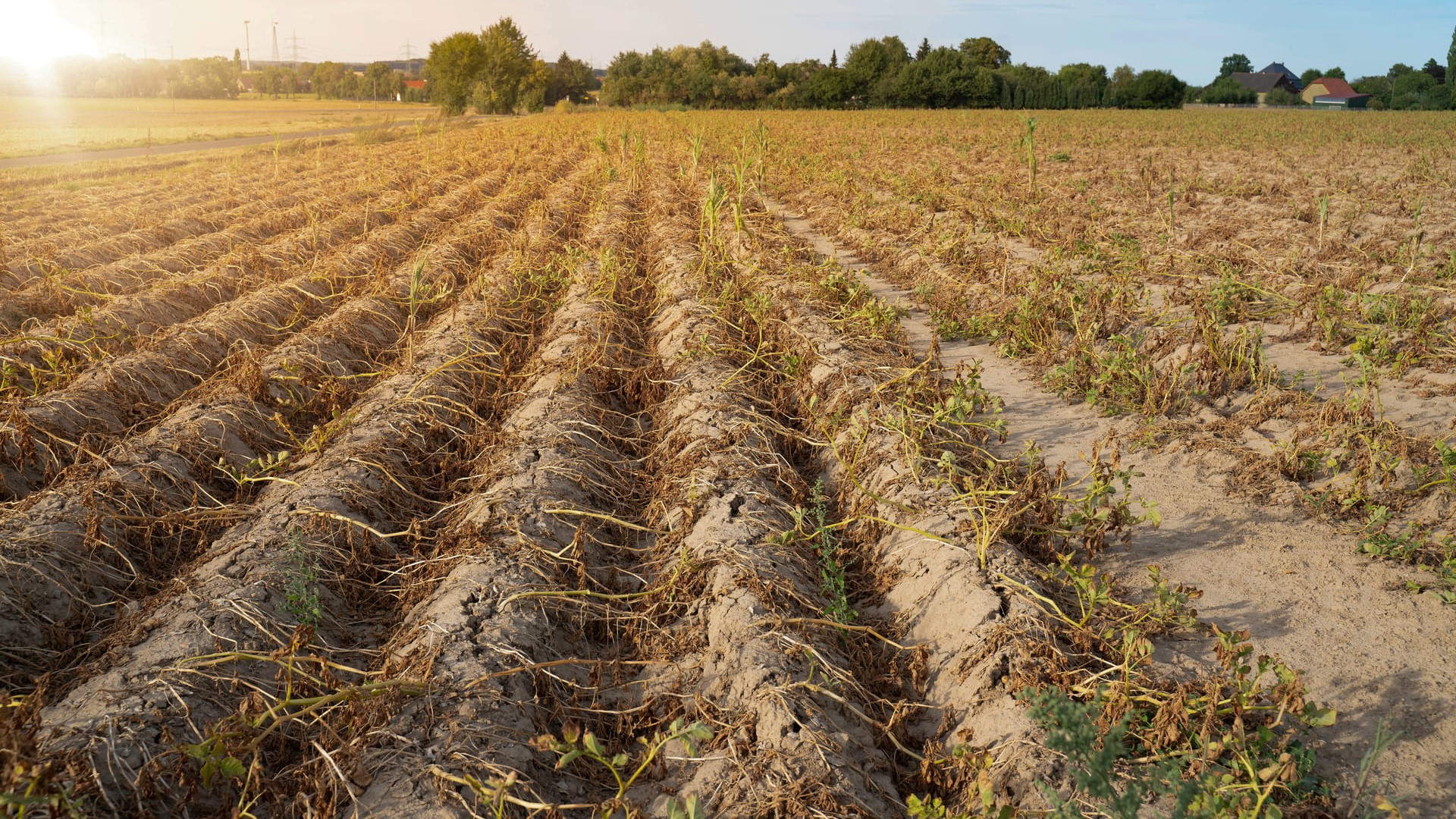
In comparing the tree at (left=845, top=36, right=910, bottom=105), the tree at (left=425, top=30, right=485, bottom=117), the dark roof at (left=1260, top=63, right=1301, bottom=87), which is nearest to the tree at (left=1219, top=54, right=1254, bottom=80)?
the dark roof at (left=1260, top=63, right=1301, bottom=87)

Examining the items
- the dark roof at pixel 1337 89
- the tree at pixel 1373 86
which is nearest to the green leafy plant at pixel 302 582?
the tree at pixel 1373 86

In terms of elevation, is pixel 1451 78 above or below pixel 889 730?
above

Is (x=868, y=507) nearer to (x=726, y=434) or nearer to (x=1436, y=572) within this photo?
(x=726, y=434)

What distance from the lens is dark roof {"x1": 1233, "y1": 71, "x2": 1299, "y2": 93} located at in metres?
86.5

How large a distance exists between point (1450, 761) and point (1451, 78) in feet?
254

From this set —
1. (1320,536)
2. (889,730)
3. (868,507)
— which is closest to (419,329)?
(868,507)

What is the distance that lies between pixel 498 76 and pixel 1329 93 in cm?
8173

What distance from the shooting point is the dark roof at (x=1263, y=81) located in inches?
3406

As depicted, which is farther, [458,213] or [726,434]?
[458,213]

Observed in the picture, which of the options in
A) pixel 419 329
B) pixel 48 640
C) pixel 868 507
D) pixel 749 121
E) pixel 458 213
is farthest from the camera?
pixel 749 121

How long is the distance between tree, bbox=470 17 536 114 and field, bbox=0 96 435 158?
5754mm

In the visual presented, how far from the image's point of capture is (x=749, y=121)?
2991cm

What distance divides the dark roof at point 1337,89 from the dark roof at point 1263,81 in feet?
14.2

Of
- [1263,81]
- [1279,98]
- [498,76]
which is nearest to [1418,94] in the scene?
[1279,98]
